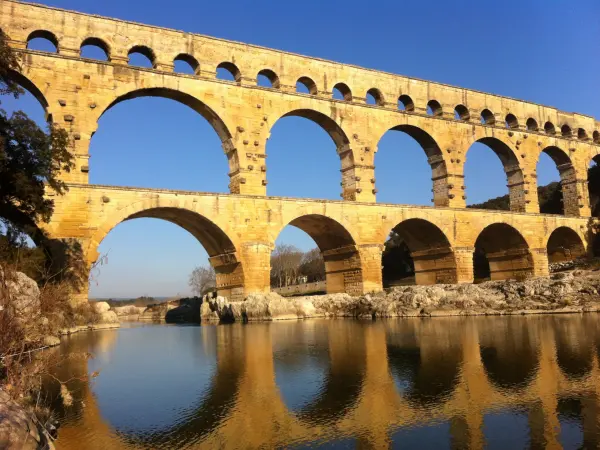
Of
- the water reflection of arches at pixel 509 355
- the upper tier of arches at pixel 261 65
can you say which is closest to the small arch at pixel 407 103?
the upper tier of arches at pixel 261 65

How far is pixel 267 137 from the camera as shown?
2364cm

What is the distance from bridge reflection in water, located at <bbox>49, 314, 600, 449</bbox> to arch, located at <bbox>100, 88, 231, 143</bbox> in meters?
13.1

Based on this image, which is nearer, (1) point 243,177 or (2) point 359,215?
(1) point 243,177

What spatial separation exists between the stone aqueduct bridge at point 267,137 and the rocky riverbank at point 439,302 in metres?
1.32

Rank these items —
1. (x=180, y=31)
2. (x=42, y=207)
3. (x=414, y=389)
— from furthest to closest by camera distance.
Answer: (x=180, y=31), (x=42, y=207), (x=414, y=389)

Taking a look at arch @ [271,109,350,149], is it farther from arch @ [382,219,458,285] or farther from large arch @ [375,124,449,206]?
arch @ [382,219,458,285]

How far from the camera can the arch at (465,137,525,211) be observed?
103ft

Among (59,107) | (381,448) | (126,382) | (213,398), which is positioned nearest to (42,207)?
(59,107)

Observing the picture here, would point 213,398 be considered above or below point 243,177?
below

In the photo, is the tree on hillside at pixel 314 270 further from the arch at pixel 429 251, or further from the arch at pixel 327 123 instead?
the arch at pixel 327 123

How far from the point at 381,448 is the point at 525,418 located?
5.32ft

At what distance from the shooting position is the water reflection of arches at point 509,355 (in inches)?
270

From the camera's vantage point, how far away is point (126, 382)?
797cm

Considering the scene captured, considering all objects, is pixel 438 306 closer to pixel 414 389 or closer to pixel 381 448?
pixel 414 389
